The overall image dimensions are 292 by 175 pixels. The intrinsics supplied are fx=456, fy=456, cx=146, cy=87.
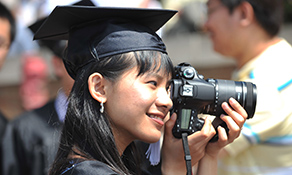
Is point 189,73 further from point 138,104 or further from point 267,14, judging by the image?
point 267,14

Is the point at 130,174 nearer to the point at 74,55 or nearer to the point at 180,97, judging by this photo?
the point at 180,97

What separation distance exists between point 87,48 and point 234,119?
0.73m

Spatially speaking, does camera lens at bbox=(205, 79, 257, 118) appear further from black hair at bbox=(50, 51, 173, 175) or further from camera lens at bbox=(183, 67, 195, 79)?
black hair at bbox=(50, 51, 173, 175)

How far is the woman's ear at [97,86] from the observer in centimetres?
191

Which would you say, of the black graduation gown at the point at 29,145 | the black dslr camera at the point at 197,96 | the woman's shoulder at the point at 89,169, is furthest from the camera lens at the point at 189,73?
the black graduation gown at the point at 29,145

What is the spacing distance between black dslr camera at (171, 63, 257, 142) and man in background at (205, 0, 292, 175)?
0.40 m

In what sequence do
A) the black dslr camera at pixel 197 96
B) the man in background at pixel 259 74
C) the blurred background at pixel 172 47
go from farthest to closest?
the blurred background at pixel 172 47
the man in background at pixel 259 74
the black dslr camera at pixel 197 96

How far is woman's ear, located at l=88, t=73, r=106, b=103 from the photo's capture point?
1.91 m

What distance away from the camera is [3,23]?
324 cm

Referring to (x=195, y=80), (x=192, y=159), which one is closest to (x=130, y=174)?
(x=192, y=159)

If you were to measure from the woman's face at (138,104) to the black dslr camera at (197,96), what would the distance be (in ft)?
0.31

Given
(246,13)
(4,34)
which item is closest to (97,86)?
(246,13)

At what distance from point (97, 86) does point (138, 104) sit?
0.64 feet

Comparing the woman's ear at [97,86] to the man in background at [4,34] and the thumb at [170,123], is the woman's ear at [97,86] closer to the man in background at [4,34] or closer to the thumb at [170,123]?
the thumb at [170,123]
